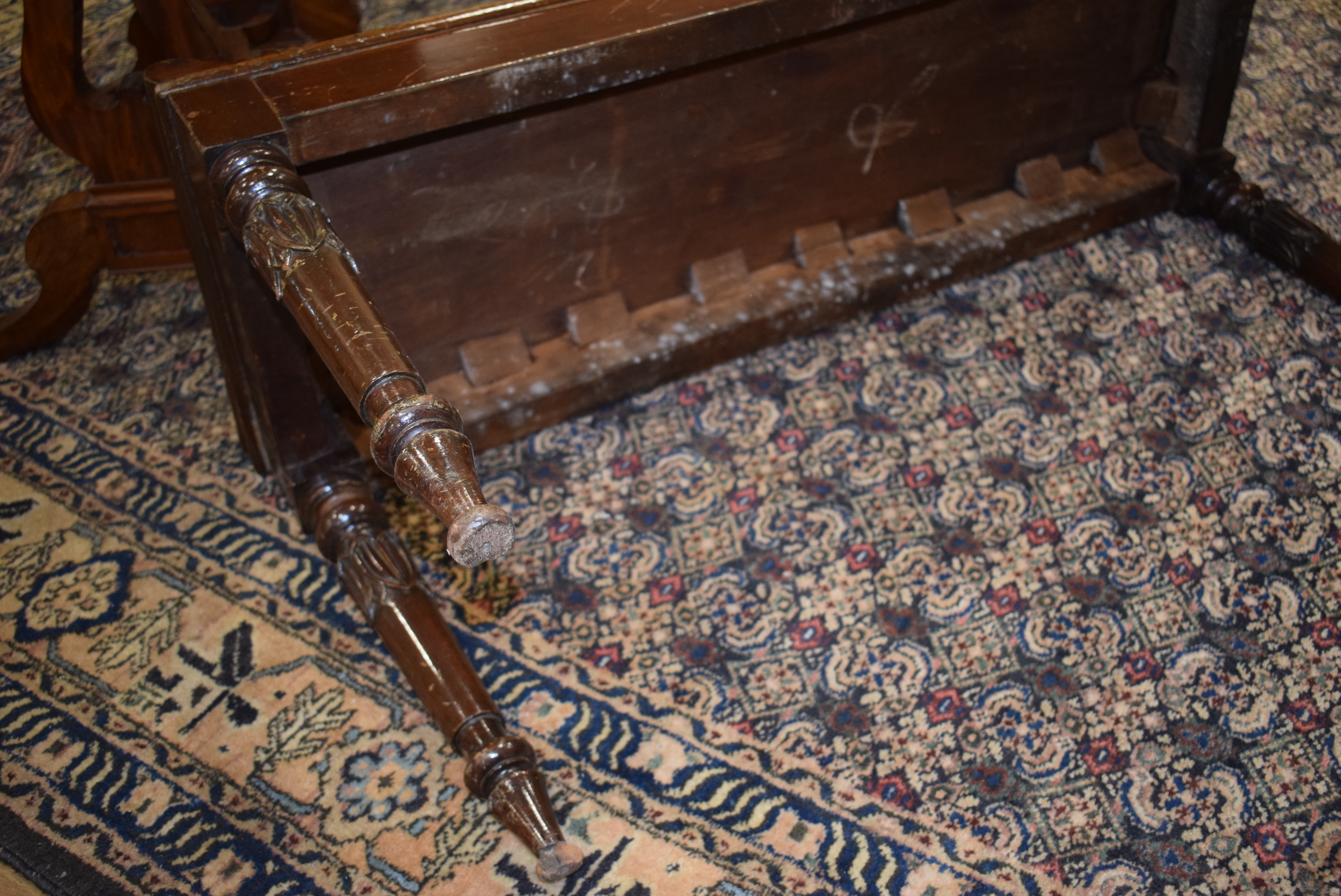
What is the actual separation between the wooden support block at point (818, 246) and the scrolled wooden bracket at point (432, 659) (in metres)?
1.04

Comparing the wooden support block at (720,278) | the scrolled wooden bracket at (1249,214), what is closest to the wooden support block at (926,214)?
the wooden support block at (720,278)

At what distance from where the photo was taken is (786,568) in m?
2.07

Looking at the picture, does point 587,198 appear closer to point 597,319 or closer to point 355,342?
point 597,319

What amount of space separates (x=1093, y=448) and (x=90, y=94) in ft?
7.07

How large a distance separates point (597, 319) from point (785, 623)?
2.31ft

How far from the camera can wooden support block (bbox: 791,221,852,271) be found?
2438 mm

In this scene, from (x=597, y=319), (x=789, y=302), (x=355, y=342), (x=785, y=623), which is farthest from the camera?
(x=789, y=302)

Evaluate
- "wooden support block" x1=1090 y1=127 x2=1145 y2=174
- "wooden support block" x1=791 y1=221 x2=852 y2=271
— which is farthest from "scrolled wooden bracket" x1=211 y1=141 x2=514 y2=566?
"wooden support block" x1=1090 y1=127 x2=1145 y2=174

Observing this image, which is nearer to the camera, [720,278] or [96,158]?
[720,278]

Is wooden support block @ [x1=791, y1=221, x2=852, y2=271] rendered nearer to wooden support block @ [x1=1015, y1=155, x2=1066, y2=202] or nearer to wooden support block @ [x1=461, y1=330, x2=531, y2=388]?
wooden support block @ [x1=1015, y1=155, x2=1066, y2=202]

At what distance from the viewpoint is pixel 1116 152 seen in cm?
268

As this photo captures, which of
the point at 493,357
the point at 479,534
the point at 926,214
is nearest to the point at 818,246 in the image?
the point at 926,214

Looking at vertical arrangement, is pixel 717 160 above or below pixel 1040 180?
above

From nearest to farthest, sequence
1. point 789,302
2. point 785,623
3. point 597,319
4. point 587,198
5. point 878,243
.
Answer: point 785,623
point 587,198
point 597,319
point 789,302
point 878,243
